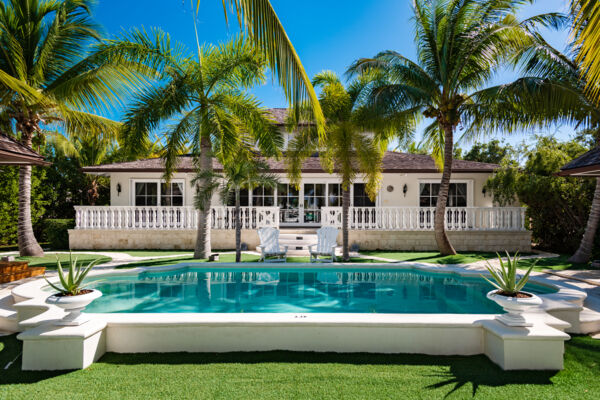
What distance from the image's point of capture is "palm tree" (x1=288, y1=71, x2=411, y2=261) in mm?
9797

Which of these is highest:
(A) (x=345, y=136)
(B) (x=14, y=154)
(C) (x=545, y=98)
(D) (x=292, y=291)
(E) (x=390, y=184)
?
(C) (x=545, y=98)

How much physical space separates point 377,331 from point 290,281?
4.33 m

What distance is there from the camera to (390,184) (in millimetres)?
15797

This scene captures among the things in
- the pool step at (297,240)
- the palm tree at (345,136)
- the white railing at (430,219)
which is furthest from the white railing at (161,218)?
the palm tree at (345,136)

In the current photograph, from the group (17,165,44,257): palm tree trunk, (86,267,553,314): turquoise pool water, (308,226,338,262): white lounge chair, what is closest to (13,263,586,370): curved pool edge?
(86,267,553,314): turquoise pool water

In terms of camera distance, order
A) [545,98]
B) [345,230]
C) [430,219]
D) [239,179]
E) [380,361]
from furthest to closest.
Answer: [430,219]
[345,230]
[239,179]
[545,98]
[380,361]

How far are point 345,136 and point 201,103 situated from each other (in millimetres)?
4685

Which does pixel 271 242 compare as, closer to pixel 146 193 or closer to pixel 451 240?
pixel 451 240

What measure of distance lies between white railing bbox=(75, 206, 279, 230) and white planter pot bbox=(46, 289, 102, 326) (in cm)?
948

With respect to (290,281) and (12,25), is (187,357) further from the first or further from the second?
(12,25)

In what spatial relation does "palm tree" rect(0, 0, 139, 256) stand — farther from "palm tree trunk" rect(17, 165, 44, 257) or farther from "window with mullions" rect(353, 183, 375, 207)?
"window with mullions" rect(353, 183, 375, 207)

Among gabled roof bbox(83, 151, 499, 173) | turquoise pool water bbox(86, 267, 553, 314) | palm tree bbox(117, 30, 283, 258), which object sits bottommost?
turquoise pool water bbox(86, 267, 553, 314)

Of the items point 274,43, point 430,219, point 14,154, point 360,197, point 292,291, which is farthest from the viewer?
point 360,197

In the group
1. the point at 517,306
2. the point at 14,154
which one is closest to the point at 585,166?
the point at 517,306
